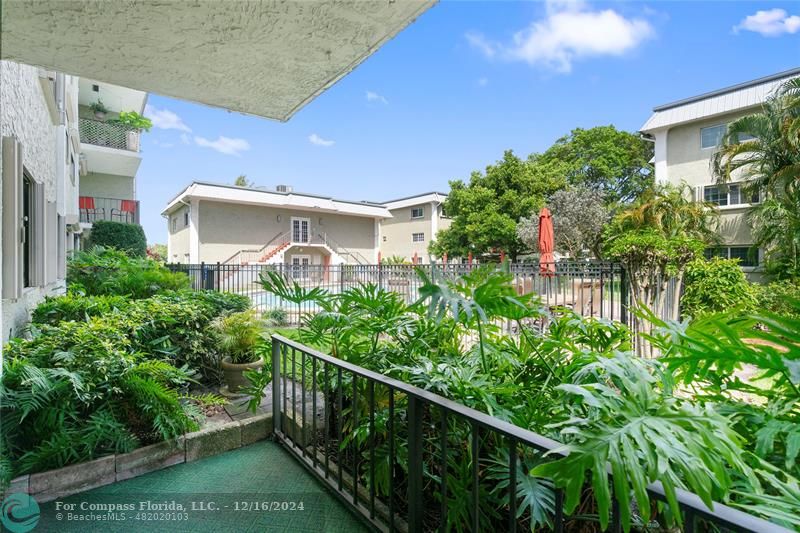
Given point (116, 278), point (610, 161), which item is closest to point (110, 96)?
point (116, 278)

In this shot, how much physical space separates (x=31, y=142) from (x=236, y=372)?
2.86 meters

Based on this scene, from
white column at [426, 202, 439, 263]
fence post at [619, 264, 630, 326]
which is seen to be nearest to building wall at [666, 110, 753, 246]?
fence post at [619, 264, 630, 326]

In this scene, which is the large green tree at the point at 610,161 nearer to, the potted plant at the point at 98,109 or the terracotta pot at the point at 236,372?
the potted plant at the point at 98,109

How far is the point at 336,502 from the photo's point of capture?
2.06 metres

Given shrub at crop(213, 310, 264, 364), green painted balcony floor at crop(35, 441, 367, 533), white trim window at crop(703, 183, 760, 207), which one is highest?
white trim window at crop(703, 183, 760, 207)

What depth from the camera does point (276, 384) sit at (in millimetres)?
2764

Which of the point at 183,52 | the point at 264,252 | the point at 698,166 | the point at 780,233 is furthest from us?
the point at 264,252

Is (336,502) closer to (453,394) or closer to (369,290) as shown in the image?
(453,394)

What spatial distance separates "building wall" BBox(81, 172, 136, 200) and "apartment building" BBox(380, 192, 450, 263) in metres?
14.3

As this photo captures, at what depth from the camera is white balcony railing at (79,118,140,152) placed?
34.2ft

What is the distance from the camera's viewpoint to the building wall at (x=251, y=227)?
17.5 meters

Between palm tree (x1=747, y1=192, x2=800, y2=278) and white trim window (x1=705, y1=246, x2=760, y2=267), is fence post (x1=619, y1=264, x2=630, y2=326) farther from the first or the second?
white trim window (x1=705, y1=246, x2=760, y2=267)

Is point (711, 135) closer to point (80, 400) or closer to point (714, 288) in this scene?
point (714, 288)

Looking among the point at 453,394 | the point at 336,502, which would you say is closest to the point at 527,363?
the point at 453,394
